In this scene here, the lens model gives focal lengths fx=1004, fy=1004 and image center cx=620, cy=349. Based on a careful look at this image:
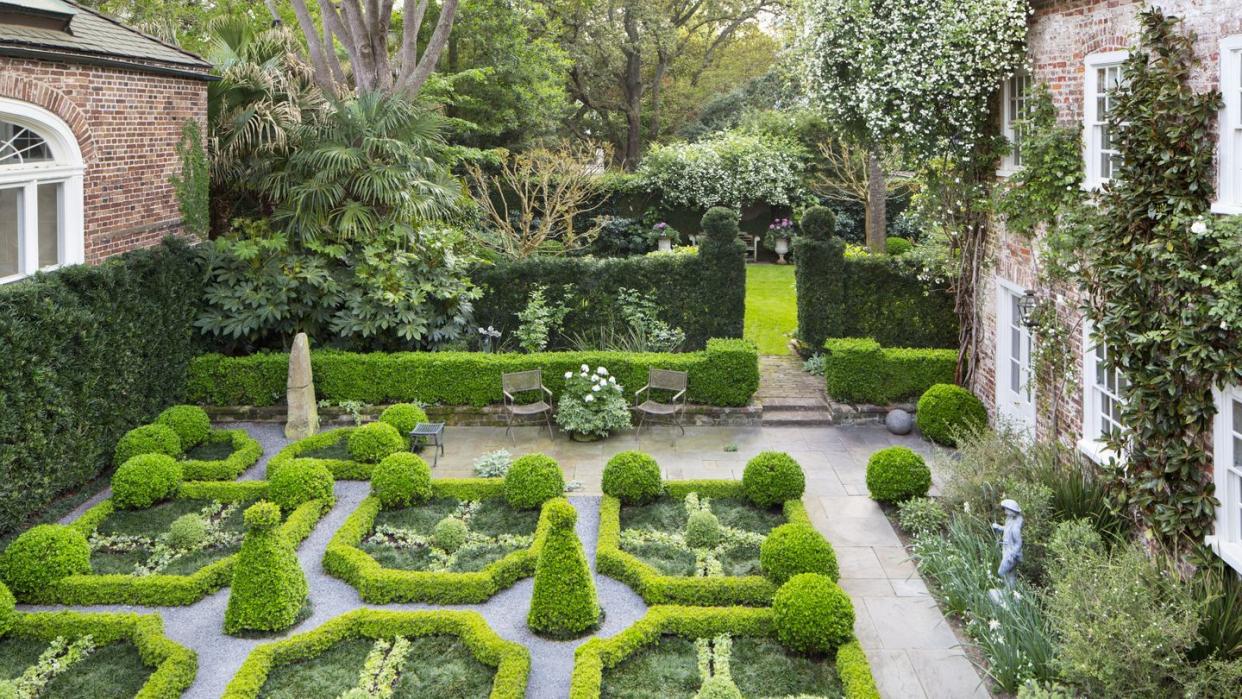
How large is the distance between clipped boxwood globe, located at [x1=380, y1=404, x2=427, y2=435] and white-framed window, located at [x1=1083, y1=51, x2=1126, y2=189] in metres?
8.70

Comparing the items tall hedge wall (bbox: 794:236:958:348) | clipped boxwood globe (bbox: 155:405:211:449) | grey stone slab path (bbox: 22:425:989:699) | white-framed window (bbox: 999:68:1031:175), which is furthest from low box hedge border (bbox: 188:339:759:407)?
white-framed window (bbox: 999:68:1031:175)

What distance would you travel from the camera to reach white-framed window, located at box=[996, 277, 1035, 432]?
41.6 feet

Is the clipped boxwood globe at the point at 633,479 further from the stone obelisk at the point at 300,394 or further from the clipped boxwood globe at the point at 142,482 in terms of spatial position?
the clipped boxwood globe at the point at 142,482

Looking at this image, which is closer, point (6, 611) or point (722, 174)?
point (6, 611)

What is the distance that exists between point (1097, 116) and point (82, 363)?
11.7 m

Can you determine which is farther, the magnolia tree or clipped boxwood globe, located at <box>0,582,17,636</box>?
the magnolia tree

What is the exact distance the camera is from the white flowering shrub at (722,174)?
2655cm

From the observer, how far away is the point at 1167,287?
8422mm

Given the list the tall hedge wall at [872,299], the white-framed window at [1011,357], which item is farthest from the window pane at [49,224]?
the white-framed window at [1011,357]

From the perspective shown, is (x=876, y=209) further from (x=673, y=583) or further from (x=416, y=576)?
(x=416, y=576)

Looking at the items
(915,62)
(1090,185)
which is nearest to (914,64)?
(915,62)

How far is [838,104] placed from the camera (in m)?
13.7

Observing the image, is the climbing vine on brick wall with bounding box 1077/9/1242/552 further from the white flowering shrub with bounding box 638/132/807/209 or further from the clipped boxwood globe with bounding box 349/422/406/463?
the white flowering shrub with bounding box 638/132/807/209

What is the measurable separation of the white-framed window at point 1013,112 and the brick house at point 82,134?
11.3 metres
